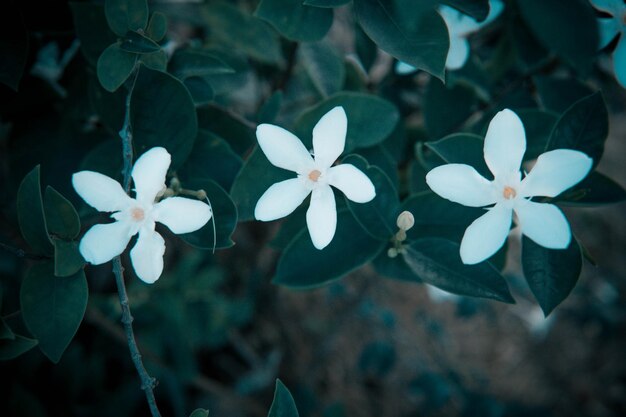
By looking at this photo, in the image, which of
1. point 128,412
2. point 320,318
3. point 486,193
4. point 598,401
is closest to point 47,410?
point 128,412

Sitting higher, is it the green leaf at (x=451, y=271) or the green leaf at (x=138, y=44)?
the green leaf at (x=138, y=44)

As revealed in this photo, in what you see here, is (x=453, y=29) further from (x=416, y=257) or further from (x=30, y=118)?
(x=30, y=118)

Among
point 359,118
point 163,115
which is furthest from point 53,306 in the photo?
point 359,118

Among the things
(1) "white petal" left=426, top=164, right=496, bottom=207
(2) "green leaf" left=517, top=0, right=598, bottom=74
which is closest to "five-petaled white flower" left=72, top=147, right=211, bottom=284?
(1) "white petal" left=426, top=164, right=496, bottom=207

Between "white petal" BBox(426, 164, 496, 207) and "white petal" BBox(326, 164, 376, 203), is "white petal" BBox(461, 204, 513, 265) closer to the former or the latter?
"white petal" BBox(426, 164, 496, 207)

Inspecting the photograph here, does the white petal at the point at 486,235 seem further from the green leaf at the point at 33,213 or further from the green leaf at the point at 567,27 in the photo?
the green leaf at the point at 33,213

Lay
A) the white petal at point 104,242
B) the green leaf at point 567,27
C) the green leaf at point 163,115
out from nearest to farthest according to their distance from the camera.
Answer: the white petal at point 104,242 < the green leaf at point 163,115 < the green leaf at point 567,27

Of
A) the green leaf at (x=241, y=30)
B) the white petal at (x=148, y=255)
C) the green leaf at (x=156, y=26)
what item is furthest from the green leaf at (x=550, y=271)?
the green leaf at (x=241, y=30)
